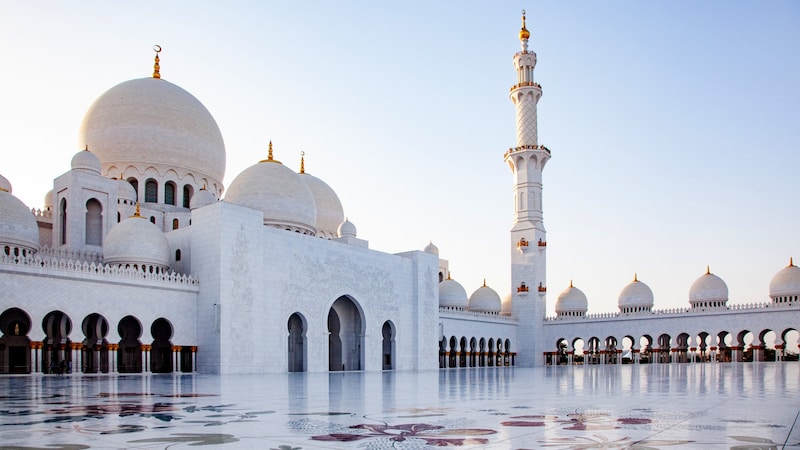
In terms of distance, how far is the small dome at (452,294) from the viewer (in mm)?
33156

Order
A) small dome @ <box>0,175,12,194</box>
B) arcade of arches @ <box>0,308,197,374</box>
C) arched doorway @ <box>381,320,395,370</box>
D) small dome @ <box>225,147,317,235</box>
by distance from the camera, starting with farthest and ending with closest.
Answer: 1. arched doorway @ <box>381,320,395,370</box>
2. small dome @ <box>225,147,317,235</box>
3. small dome @ <box>0,175,12,194</box>
4. arcade of arches @ <box>0,308,197,374</box>

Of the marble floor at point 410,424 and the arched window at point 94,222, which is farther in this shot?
the arched window at point 94,222

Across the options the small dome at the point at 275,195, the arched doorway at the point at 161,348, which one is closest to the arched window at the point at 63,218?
the arched doorway at the point at 161,348

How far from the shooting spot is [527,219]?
109 ft

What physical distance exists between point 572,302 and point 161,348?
21.8 metres

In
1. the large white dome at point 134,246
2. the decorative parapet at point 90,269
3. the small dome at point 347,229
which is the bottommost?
the decorative parapet at point 90,269

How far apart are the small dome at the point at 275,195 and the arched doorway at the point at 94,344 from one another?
6300mm

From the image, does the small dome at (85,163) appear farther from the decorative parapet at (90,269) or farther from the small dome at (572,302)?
the small dome at (572,302)

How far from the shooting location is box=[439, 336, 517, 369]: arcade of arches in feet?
100

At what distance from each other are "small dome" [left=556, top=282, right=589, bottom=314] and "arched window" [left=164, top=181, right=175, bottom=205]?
807 inches

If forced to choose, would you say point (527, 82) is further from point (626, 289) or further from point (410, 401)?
point (410, 401)

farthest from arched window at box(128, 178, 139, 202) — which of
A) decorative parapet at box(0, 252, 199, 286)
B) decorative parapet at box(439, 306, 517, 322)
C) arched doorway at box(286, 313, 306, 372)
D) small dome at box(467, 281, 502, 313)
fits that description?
small dome at box(467, 281, 502, 313)

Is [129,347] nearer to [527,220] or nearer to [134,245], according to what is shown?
[134,245]

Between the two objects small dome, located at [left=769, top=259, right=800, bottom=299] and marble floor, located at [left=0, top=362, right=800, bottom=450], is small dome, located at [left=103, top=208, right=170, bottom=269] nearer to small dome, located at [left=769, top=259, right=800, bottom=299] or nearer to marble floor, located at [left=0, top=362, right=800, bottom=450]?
marble floor, located at [left=0, top=362, right=800, bottom=450]
